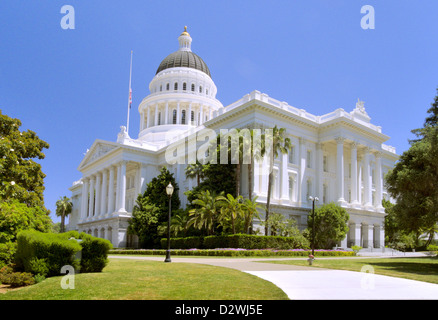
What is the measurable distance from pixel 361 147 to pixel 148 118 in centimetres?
4291

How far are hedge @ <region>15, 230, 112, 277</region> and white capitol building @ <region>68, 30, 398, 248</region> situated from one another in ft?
96.9

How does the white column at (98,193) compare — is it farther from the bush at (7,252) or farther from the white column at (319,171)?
the bush at (7,252)

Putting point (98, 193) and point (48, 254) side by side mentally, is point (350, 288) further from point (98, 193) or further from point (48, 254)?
point (98, 193)

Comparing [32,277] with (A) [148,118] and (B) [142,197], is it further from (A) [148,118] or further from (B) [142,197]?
(A) [148,118]

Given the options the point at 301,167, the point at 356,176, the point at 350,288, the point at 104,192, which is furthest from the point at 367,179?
the point at 350,288

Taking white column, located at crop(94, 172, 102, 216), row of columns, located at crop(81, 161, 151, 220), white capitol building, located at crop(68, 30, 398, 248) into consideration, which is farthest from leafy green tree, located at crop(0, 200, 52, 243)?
white column, located at crop(94, 172, 102, 216)

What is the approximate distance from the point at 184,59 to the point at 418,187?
6654 cm

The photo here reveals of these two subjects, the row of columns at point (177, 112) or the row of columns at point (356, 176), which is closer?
the row of columns at point (356, 176)

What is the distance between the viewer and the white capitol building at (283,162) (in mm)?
46844

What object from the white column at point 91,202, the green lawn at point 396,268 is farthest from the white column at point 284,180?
the white column at point 91,202

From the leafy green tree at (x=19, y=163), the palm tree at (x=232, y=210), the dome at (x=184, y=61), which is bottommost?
the palm tree at (x=232, y=210)

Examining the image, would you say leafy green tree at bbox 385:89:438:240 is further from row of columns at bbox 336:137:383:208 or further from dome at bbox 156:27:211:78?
dome at bbox 156:27:211:78

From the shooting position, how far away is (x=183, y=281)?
40.9 feet

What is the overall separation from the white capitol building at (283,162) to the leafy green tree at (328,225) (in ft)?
11.7
